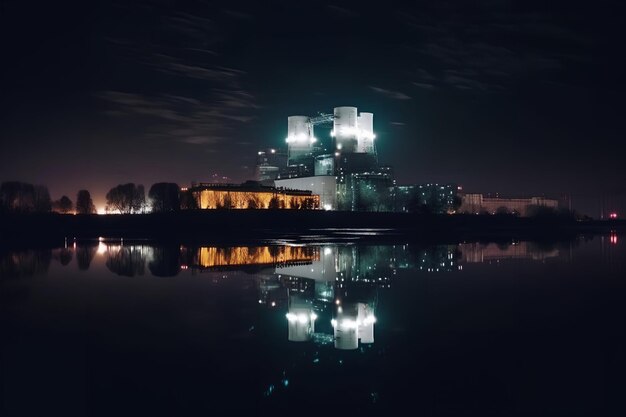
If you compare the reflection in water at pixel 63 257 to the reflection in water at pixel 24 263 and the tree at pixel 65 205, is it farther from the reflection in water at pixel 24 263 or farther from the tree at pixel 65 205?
the tree at pixel 65 205

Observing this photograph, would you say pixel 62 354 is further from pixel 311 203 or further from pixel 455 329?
pixel 311 203

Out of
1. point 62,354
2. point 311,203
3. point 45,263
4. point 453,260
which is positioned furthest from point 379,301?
point 311,203

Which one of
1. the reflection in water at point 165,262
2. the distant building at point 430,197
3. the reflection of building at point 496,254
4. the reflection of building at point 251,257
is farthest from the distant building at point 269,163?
the reflection of building at point 496,254

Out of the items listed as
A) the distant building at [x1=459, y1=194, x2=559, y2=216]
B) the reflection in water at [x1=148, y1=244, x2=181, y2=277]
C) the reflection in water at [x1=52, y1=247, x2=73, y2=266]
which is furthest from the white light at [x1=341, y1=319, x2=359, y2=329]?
the distant building at [x1=459, y1=194, x2=559, y2=216]

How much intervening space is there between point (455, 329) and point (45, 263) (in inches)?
701

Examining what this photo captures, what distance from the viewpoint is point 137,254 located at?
25.9 metres

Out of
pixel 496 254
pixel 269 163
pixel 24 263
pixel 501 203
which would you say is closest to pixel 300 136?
pixel 269 163

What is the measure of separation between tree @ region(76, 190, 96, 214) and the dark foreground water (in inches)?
3100

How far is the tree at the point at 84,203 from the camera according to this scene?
300ft

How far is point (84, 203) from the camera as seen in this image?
301 ft

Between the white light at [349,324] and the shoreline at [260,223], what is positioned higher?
the shoreline at [260,223]

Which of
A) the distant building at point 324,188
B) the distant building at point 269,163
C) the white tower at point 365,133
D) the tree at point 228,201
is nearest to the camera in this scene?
the tree at point 228,201

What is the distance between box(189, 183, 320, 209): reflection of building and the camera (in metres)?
81.3

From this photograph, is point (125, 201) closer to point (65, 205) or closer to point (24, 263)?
point (65, 205)
